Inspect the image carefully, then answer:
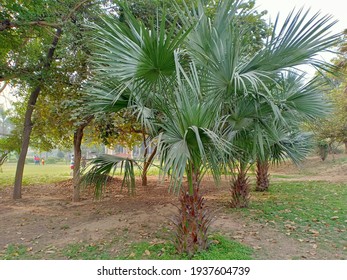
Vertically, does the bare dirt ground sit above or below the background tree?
below

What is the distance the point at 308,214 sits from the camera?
5.46m

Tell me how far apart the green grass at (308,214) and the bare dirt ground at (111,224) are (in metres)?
0.31

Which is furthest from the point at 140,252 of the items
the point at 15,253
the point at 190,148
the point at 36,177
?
the point at 36,177

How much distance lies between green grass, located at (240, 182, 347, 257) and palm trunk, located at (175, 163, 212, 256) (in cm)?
181

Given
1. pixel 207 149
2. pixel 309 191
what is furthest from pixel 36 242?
pixel 309 191

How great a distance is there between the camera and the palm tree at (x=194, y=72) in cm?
268

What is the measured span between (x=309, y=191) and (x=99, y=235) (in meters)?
6.91

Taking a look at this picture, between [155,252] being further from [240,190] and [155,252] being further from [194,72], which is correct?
[240,190]

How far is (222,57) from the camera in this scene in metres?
3.05

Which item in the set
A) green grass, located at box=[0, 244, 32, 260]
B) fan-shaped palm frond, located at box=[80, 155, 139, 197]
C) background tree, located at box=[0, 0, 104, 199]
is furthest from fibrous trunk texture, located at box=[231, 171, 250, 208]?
background tree, located at box=[0, 0, 104, 199]

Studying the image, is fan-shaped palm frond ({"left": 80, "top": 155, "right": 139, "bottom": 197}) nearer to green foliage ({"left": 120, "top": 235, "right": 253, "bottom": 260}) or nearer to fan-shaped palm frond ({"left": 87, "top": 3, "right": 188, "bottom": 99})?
green foliage ({"left": 120, "top": 235, "right": 253, "bottom": 260})

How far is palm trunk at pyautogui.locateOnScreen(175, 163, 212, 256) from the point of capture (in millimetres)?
3406

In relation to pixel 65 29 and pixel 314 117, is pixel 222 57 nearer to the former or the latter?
pixel 314 117

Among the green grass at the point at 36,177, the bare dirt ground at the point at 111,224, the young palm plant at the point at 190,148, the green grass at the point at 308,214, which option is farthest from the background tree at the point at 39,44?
the green grass at the point at 308,214
